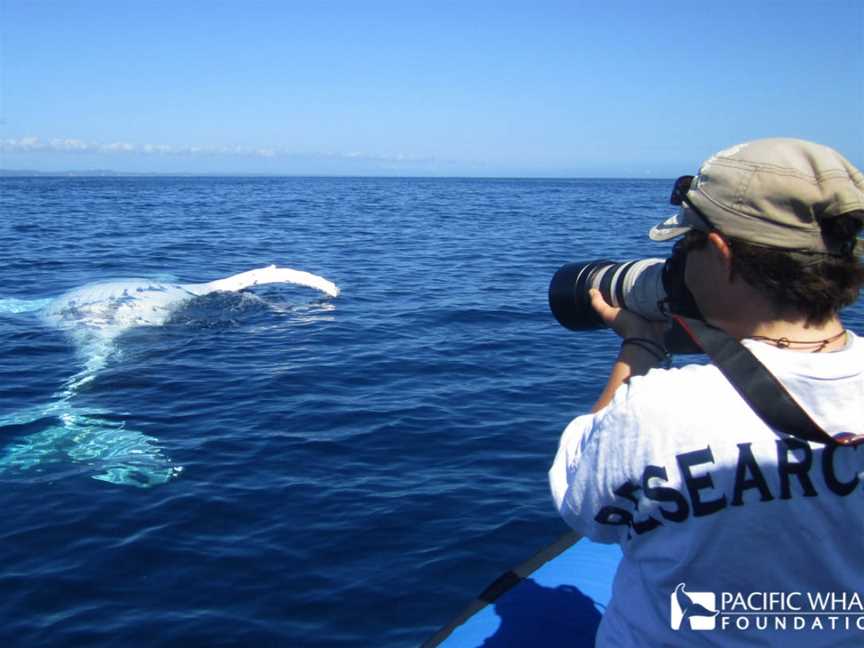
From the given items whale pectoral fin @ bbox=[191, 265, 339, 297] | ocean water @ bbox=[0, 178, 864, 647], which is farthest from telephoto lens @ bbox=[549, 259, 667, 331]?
whale pectoral fin @ bbox=[191, 265, 339, 297]

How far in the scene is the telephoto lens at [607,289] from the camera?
2449 millimetres

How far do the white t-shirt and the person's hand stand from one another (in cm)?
38

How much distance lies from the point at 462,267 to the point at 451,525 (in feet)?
48.7

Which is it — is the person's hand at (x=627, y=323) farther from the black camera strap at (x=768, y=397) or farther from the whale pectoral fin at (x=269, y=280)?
the whale pectoral fin at (x=269, y=280)

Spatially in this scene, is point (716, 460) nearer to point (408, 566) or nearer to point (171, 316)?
point (408, 566)

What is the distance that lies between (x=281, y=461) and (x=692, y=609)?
21.3ft

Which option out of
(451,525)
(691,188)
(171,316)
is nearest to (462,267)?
(171,316)

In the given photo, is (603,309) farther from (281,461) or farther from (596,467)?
(281,461)

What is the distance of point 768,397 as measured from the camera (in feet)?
6.15

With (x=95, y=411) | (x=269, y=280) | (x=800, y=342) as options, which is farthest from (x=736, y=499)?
(x=269, y=280)

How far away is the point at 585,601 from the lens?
4.36m

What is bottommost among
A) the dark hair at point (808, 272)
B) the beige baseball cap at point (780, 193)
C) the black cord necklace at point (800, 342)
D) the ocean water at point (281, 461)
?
the ocean water at point (281, 461)

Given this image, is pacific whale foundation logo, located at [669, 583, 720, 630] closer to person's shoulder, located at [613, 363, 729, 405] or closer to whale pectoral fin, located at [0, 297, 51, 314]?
person's shoulder, located at [613, 363, 729, 405]

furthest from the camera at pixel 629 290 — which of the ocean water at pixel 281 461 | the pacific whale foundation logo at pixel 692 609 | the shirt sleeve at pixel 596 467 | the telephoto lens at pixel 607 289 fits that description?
the ocean water at pixel 281 461
